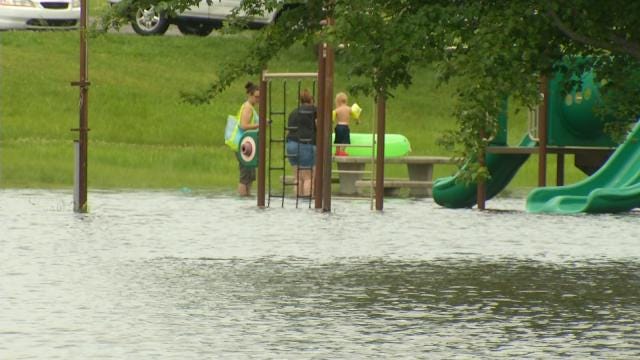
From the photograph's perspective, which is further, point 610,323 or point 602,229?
point 602,229

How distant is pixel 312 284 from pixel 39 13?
102 ft

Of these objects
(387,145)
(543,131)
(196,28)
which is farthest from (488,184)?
(196,28)

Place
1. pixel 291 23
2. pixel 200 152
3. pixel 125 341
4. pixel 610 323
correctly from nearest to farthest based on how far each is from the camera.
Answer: pixel 125 341
pixel 610 323
pixel 291 23
pixel 200 152

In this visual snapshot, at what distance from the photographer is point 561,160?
28.6 meters

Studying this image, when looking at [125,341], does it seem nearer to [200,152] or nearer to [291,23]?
[291,23]

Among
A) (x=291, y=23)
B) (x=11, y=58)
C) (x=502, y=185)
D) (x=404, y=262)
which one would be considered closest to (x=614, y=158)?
(x=502, y=185)

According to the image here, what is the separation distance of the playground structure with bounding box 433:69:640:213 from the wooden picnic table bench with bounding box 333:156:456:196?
1.31m

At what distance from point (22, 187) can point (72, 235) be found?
32.0 feet

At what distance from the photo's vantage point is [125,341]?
1124cm

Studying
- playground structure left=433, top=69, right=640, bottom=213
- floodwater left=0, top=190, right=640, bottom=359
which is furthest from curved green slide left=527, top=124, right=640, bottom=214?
floodwater left=0, top=190, right=640, bottom=359

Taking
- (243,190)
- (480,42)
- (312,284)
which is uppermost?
(480,42)

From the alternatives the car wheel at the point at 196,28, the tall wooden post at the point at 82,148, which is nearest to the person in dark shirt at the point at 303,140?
the tall wooden post at the point at 82,148

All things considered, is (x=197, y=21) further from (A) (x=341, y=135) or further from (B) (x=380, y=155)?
(B) (x=380, y=155)

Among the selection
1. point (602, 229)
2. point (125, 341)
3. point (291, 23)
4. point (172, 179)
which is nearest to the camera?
point (125, 341)
